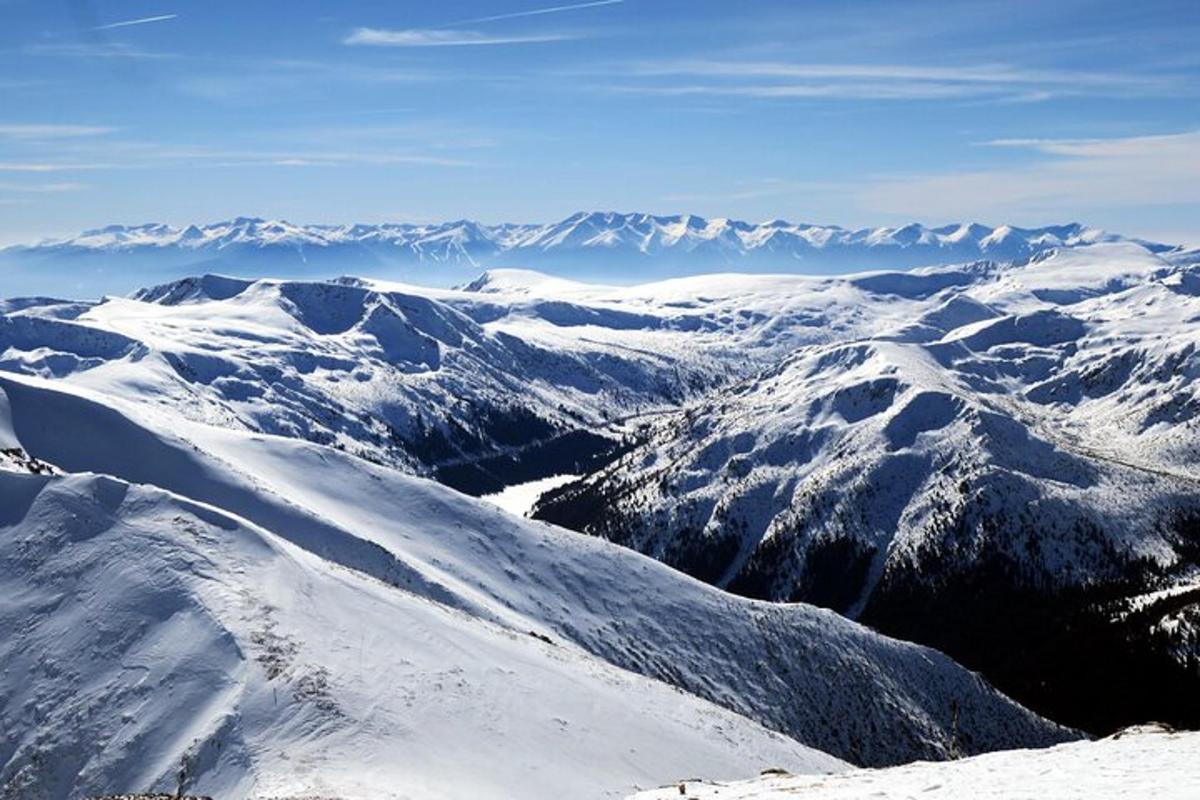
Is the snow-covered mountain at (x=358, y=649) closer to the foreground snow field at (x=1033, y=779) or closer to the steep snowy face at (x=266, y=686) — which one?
the steep snowy face at (x=266, y=686)

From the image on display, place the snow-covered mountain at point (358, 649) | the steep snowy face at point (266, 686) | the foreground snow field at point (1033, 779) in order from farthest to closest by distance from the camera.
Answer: the snow-covered mountain at point (358, 649)
the steep snowy face at point (266, 686)
the foreground snow field at point (1033, 779)

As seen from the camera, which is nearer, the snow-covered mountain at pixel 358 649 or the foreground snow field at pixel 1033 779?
the foreground snow field at pixel 1033 779

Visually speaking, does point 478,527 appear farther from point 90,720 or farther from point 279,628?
point 90,720

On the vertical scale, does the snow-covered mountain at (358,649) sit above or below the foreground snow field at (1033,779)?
below

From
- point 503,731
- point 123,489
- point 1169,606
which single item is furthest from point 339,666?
point 1169,606

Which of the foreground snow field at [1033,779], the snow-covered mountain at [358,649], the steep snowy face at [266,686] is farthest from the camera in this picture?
the snow-covered mountain at [358,649]

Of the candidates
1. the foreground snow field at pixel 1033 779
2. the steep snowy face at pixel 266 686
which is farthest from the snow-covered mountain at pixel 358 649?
the foreground snow field at pixel 1033 779
